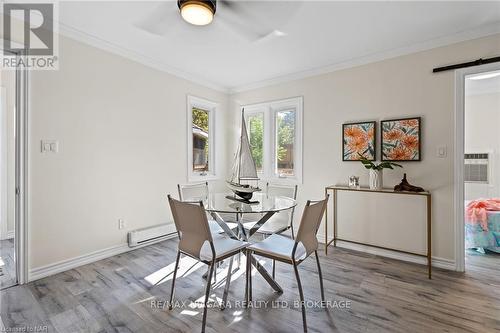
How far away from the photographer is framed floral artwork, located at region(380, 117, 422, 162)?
9.40 ft

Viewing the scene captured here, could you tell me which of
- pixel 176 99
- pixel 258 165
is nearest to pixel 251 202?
pixel 258 165

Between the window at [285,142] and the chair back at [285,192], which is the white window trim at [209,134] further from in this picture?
the chair back at [285,192]

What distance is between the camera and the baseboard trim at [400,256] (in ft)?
8.88

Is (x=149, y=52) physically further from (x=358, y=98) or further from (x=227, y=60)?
(x=358, y=98)

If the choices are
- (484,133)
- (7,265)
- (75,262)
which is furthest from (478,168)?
(7,265)

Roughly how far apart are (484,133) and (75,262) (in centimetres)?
689

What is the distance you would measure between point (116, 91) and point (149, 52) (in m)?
0.67

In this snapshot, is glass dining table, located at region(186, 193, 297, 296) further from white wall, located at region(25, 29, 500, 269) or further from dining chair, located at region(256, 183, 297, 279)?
white wall, located at region(25, 29, 500, 269)

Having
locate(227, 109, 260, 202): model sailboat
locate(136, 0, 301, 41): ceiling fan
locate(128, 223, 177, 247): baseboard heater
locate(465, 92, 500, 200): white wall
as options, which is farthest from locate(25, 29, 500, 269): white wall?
locate(465, 92, 500, 200): white wall

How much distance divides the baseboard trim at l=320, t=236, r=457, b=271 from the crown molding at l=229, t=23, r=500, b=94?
2468mm

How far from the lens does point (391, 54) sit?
119 inches

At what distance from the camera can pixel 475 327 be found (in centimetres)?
176

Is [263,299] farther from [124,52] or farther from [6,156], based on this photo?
[6,156]

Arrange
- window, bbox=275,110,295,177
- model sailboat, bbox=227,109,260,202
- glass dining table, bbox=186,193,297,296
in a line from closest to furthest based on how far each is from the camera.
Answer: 1. glass dining table, bbox=186,193,297,296
2. model sailboat, bbox=227,109,260,202
3. window, bbox=275,110,295,177
